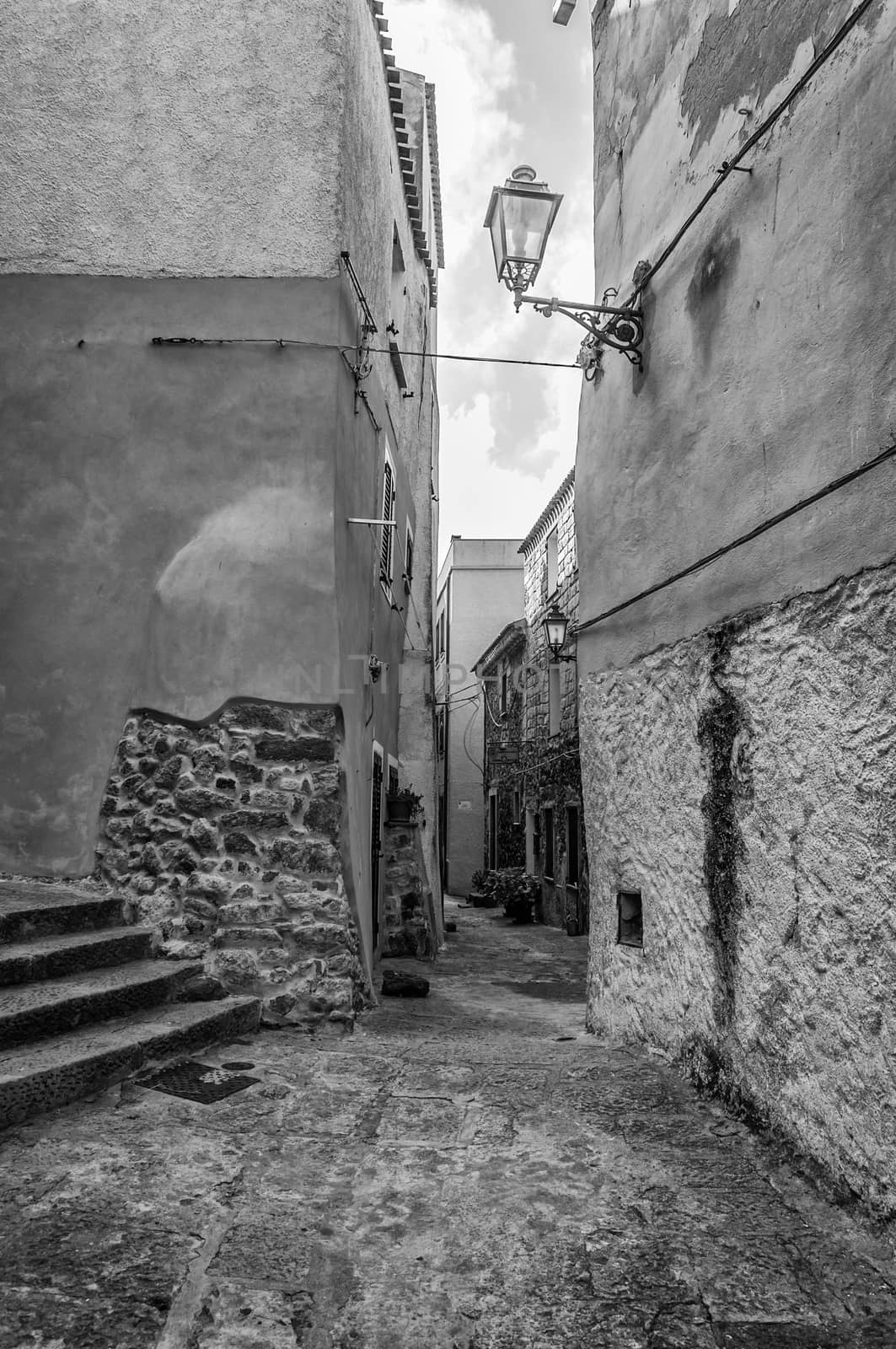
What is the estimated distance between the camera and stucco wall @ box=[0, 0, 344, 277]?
6.04 m

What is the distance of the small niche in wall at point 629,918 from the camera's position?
5086mm

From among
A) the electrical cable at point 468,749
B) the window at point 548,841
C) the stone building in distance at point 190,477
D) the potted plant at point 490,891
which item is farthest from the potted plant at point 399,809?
the electrical cable at point 468,749

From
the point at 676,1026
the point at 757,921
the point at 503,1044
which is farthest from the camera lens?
→ the point at 503,1044

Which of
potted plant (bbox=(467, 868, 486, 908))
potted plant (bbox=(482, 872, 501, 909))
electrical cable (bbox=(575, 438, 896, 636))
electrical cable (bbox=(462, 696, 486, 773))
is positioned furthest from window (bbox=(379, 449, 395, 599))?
electrical cable (bbox=(462, 696, 486, 773))

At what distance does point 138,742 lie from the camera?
5652 millimetres

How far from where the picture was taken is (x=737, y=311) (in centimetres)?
416

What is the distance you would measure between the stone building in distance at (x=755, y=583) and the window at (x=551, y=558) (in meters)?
11.4


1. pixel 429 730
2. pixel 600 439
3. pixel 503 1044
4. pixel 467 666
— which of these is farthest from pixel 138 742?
pixel 467 666

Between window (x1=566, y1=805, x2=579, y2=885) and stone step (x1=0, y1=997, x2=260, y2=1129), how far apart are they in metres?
9.60

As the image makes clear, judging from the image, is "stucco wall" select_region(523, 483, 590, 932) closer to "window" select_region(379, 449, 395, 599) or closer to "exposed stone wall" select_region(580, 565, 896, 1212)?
"window" select_region(379, 449, 395, 599)

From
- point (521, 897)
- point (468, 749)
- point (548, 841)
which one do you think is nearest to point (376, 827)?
point (521, 897)

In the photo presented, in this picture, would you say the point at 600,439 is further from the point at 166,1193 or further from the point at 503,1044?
the point at 166,1193

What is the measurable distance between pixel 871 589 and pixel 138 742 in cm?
421

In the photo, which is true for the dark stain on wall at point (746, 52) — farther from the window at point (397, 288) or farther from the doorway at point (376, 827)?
the doorway at point (376, 827)
